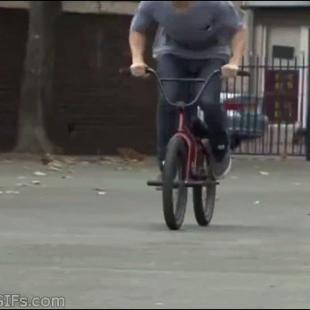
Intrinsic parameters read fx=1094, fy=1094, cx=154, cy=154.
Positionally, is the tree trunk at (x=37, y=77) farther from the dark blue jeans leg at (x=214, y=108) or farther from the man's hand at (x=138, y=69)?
the man's hand at (x=138, y=69)

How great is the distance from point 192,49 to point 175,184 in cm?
96

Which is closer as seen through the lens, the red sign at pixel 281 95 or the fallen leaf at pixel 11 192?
the fallen leaf at pixel 11 192

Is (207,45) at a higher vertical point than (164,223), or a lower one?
higher

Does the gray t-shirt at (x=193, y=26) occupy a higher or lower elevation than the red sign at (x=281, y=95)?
higher

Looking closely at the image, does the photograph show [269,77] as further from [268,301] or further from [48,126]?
[268,301]

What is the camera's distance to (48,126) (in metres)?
15.3

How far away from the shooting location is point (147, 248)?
688 centimetres

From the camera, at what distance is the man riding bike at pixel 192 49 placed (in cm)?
743

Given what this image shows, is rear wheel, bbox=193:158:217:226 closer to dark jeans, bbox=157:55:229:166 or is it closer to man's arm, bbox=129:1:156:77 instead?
dark jeans, bbox=157:55:229:166

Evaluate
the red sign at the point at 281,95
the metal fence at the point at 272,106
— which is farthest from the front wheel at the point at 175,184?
the red sign at the point at 281,95

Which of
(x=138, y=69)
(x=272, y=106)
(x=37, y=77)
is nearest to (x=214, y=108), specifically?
(x=138, y=69)

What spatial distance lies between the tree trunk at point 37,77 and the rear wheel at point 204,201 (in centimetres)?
709

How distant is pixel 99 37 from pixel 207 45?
8750 millimetres

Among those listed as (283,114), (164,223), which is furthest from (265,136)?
(164,223)
